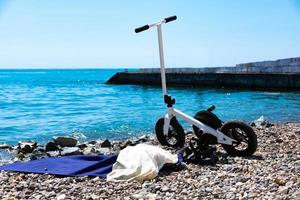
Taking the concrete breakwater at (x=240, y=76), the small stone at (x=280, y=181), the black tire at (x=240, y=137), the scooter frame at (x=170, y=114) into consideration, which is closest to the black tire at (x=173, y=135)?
the scooter frame at (x=170, y=114)

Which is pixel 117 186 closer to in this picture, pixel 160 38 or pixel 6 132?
pixel 160 38

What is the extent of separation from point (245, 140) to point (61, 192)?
3.51 metres

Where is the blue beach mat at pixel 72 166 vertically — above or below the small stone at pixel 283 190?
above

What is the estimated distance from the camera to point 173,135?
8961 millimetres

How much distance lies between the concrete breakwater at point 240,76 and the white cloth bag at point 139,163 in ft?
106

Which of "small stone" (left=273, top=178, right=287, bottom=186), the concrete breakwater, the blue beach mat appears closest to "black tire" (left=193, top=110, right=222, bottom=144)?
the blue beach mat

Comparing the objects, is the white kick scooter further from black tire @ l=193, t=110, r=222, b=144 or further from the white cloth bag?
the white cloth bag

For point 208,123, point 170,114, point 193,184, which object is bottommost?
point 193,184

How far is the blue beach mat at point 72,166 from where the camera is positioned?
6688 mm

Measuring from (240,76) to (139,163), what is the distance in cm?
3730

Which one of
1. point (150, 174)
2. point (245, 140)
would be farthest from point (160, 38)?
point (150, 174)

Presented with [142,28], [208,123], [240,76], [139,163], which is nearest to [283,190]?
[139,163]

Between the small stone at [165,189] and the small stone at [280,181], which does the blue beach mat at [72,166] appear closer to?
the small stone at [165,189]

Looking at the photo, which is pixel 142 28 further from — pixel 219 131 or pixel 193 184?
pixel 193 184
